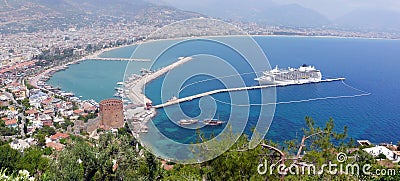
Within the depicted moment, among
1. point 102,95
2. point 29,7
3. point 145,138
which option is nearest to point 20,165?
point 145,138

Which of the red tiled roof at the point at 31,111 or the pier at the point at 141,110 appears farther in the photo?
the red tiled roof at the point at 31,111

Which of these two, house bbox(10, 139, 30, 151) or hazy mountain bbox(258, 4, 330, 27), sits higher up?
hazy mountain bbox(258, 4, 330, 27)

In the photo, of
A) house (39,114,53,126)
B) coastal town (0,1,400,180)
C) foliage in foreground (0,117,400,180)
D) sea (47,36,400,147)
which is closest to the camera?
sea (47,36,400,147)

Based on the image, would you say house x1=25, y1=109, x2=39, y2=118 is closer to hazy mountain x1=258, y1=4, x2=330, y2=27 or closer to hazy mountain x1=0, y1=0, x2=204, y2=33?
hazy mountain x1=0, y1=0, x2=204, y2=33

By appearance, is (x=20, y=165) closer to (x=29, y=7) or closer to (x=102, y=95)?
(x=102, y=95)

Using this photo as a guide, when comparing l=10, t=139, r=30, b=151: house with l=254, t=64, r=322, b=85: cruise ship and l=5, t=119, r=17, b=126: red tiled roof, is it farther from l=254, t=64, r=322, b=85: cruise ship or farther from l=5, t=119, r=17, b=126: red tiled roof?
l=254, t=64, r=322, b=85: cruise ship

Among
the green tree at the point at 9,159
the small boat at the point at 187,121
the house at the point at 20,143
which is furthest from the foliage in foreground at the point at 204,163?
the house at the point at 20,143

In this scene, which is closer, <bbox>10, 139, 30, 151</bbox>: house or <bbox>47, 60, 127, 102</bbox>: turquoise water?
<bbox>10, 139, 30, 151</bbox>: house

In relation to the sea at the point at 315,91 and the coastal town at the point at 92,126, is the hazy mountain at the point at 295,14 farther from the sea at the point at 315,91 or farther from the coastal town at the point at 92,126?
the coastal town at the point at 92,126

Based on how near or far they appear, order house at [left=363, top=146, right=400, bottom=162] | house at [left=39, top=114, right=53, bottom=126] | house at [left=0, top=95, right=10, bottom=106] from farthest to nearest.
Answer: house at [left=0, top=95, right=10, bottom=106]
house at [left=39, top=114, right=53, bottom=126]
house at [left=363, top=146, right=400, bottom=162]

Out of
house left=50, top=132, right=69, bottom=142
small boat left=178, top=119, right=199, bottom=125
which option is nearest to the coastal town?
house left=50, top=132, right=69, bottom=142

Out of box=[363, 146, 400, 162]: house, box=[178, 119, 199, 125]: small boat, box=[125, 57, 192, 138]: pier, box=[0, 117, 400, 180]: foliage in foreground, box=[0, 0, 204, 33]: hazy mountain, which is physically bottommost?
box=[363, 146, 400, 162]: house

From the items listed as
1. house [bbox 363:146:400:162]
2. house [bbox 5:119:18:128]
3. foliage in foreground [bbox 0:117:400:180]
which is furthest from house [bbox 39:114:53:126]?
house [bbox 363:146:400:162]

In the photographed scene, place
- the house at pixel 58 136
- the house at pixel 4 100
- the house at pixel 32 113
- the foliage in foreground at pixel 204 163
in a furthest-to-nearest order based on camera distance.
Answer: the house at pixel 4 100, the house at pixel 32 113, the house at pixel 58 136, the foliage in foreground at pixel 204 163
